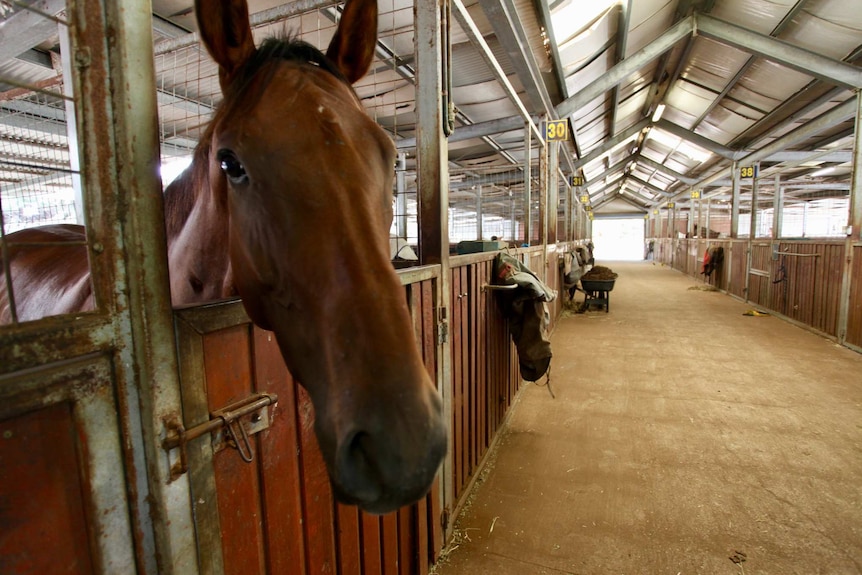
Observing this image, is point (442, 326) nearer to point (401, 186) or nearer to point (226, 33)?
point (226, 33)

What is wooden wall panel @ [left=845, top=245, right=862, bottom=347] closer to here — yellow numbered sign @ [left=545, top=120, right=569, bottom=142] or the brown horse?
yellow numbered sign @ [left=545, top=120, right=569, bottom=142]

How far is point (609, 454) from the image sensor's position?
2.94 meters

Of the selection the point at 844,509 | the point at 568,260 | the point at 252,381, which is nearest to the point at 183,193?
the point at 252,381

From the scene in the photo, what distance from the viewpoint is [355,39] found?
1.20m

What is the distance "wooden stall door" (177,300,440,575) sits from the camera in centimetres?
89

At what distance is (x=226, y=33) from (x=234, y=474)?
3.50ft

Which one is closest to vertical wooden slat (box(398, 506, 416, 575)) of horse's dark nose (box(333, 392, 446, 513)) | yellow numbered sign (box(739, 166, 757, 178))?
horse's dark nose (box(333, 392, 446, 513))

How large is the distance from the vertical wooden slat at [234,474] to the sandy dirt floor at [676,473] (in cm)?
139

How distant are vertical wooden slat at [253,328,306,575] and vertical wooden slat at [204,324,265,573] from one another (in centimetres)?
3

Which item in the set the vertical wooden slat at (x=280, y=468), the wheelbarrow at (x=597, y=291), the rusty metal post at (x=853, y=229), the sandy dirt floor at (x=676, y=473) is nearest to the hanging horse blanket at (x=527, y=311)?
the sandy dirt floor at (x=676, y=473)

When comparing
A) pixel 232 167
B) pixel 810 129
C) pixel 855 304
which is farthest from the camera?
pixel 810 129

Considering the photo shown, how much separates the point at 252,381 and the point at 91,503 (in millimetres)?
385

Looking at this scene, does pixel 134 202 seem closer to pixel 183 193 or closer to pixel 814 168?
pixel 183 193

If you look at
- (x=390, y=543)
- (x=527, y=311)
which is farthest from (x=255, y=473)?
(x=527, y=311)
